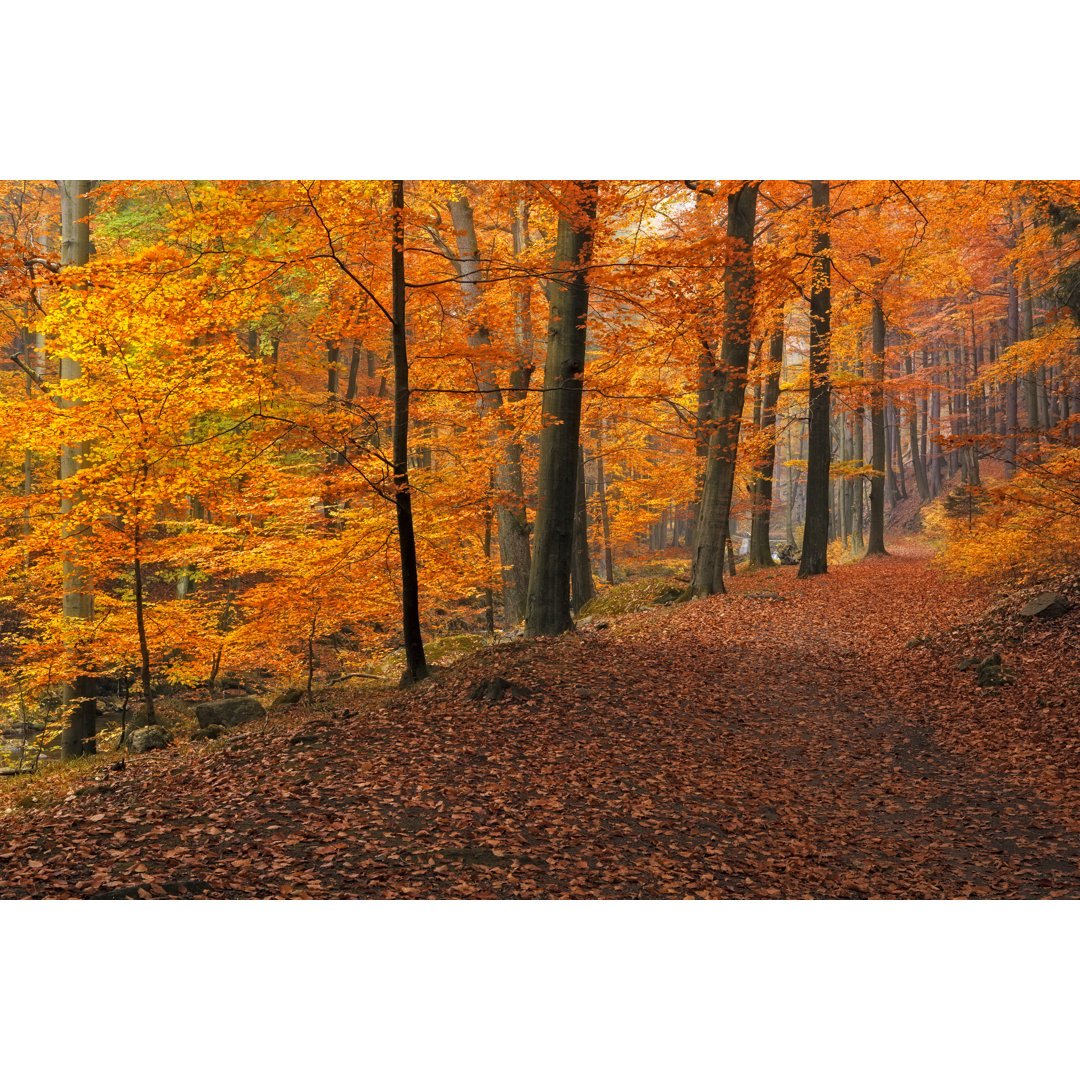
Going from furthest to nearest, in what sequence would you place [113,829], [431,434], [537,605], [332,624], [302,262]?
[431,434] → [332,624] → [537,605] → [302,262] → [113,829]

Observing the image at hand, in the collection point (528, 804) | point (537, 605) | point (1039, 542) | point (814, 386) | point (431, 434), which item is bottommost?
point (528, 804)

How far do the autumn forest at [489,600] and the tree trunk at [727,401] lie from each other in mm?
81

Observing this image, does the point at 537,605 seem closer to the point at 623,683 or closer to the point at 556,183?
the point at 623,683

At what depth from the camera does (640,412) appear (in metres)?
17.6

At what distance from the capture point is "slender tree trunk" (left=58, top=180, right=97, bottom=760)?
31.9 feet

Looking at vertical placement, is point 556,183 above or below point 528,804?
above

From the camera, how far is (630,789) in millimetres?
5766

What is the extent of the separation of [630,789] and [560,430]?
5.30 metres

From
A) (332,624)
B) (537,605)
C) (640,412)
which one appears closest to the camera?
(537,605)

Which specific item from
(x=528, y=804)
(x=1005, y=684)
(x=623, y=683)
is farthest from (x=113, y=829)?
(x=1005, y=684)

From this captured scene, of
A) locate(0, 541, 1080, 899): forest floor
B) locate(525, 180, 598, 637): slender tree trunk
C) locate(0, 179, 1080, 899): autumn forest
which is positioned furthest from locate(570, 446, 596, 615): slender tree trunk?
locate(0, 541, 1080, 899): forest floor

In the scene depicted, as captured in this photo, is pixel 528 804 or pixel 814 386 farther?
pixel 814 386

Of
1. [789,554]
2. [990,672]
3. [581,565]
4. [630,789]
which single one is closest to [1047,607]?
[990,672]

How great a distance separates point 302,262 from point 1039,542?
10.0 metres
